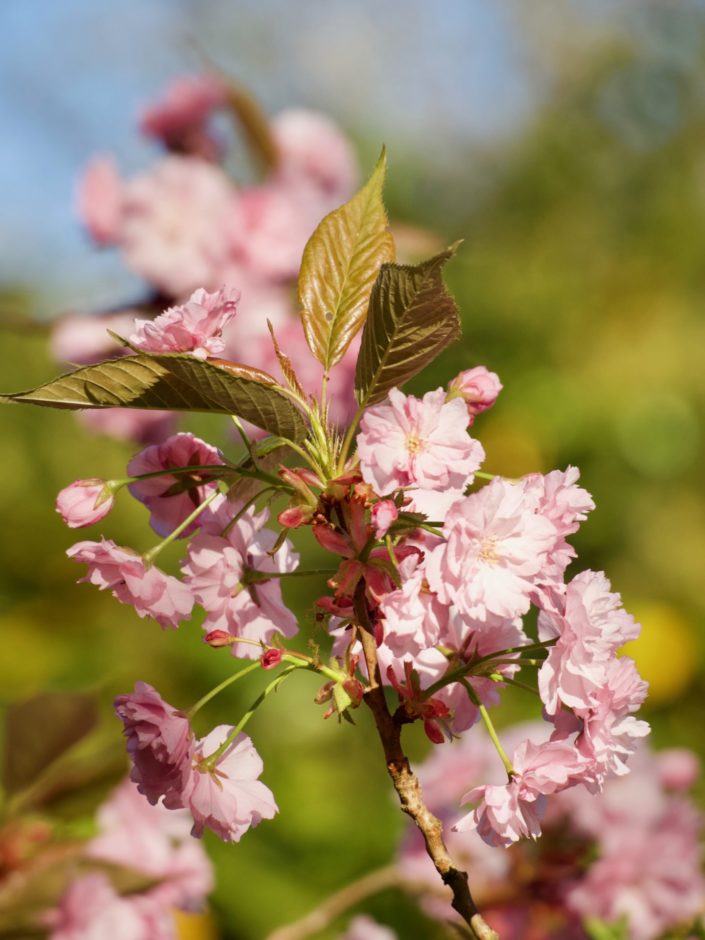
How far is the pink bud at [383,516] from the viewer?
17.8 inches

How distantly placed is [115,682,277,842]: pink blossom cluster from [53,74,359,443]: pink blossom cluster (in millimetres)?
907

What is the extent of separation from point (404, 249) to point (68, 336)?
0.50m

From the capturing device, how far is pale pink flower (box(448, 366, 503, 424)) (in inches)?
20.8

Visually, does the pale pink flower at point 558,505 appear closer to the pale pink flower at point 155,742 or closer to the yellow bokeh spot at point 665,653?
the pale pink flower at point 155,742

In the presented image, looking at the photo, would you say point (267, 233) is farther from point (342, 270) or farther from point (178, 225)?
point (342, 270)

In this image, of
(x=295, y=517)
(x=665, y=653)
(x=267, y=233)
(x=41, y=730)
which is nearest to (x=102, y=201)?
(x=267, y=233)

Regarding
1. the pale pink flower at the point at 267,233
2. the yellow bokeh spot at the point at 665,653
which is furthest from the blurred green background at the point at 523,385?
the pale pink flower at the point at 267,233

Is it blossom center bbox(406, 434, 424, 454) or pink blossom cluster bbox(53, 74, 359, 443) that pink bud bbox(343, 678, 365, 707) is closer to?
blossom center bbox(406, 434, 424, 454)

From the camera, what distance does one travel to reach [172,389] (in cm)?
46

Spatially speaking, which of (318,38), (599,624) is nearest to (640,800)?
(599,624)

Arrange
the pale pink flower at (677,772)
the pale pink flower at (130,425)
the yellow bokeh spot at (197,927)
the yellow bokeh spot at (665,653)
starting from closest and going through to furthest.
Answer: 1. the pale pink flower at (677,772)
2. the pale pink flower at (130,425)
3. the yellow bokeh spot at (197,927)
4. the yellow bokeh spot at (665,653)

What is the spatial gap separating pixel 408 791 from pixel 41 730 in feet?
1.80

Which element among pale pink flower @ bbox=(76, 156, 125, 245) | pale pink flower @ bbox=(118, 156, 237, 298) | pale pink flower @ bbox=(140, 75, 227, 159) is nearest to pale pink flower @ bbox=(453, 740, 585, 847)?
pale pink flower @ bbox=(118, 156, 237, 298)

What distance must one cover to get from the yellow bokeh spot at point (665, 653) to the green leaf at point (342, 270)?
218 centimetres
